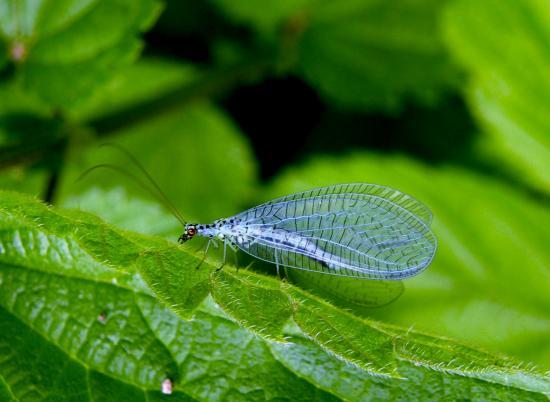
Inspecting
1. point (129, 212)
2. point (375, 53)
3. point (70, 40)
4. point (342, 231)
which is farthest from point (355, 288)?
point (375, 53)

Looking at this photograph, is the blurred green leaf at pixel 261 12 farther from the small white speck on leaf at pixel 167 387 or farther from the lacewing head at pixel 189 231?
the small white speck on leaf at pixel 167 387

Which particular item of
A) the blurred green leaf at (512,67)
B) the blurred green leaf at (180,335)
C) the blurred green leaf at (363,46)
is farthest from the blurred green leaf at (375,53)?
the blurred green leaf at (180,335)

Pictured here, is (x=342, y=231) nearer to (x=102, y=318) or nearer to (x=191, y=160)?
(x=102, y=318)

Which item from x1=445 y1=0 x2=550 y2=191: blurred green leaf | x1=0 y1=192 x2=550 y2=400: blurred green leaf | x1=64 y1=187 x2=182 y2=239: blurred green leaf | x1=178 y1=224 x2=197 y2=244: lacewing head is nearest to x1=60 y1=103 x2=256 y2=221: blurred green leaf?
x1=64 y1=187 x2=182 y2=239: blurred green leaf

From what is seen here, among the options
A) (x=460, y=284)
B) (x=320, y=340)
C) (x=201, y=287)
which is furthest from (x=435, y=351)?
(x=460, y=284)

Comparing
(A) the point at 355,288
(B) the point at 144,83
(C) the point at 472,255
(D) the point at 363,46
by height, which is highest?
(D) the point at 363,46

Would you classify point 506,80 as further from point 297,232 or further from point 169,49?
point 169,49

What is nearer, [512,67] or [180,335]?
[180,335]
